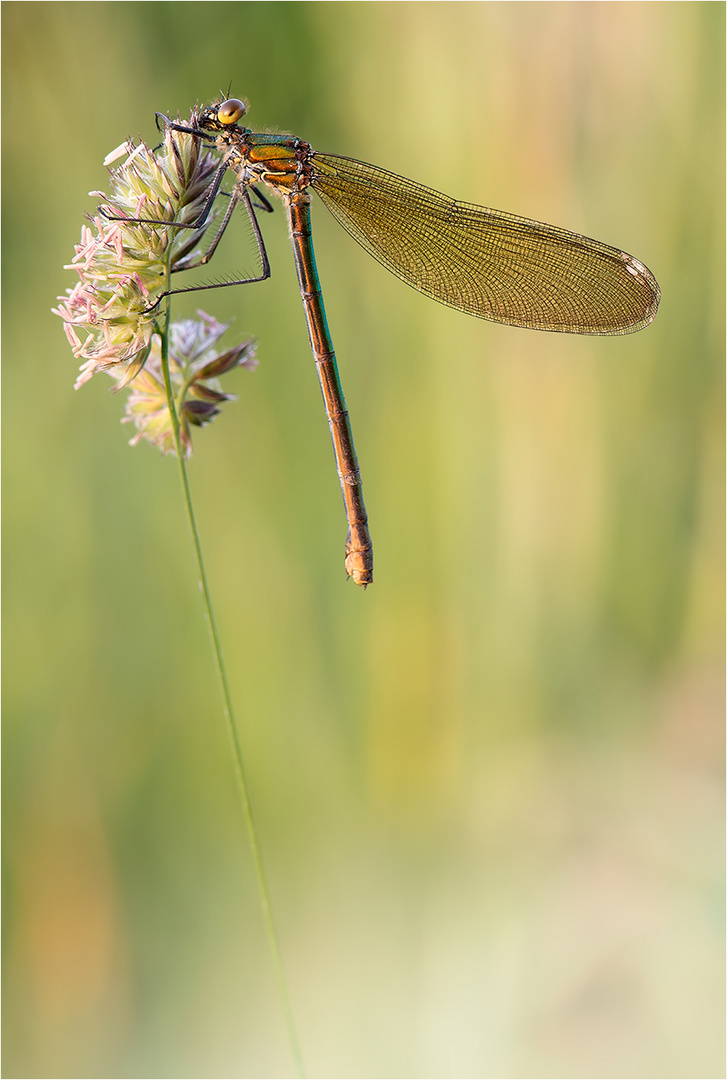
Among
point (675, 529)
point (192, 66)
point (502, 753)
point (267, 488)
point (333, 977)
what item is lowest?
point (333, 977)

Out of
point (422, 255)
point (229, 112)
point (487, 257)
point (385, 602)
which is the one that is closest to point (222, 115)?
point (229, 112)

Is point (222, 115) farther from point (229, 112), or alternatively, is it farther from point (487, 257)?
point (487, 257)

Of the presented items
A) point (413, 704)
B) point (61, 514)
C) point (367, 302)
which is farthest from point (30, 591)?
point (367, 302)

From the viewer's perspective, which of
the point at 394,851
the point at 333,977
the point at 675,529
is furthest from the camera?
the point at 675,529

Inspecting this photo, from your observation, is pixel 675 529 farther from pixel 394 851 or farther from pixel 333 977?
pixel 333 977

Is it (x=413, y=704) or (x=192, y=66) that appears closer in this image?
(x=192, y=66)

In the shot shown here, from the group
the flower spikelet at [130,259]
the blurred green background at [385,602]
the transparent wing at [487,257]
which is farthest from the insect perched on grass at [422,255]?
the flower spikelet at [130,259]

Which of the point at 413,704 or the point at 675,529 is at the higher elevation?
the point at 675,529

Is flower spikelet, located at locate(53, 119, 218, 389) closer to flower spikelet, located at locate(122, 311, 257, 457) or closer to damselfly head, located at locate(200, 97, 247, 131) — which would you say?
flower spikelet, located at locate(122, 311, 257, 457)
